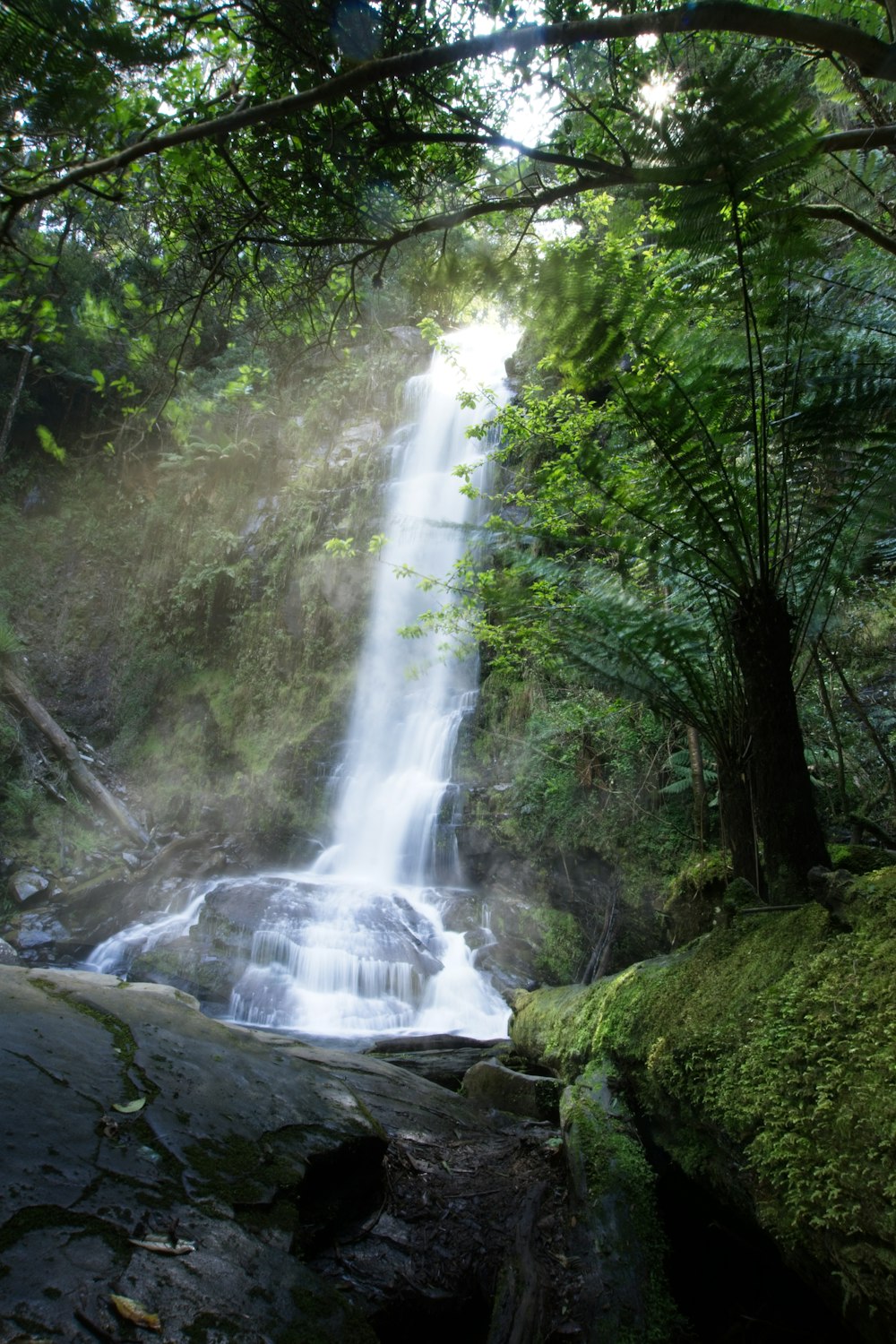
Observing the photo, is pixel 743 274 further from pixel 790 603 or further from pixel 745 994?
pixel 745 994

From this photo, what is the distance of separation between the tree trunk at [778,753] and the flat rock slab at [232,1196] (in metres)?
1.43

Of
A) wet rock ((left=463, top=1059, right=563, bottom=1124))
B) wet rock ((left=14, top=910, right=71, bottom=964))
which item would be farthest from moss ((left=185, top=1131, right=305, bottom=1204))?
wet rock ((left=14, top=910, right=71, bottom=964))

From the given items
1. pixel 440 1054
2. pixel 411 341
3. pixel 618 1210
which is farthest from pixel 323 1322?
pixel 411 341

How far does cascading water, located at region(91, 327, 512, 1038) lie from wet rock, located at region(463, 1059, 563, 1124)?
308 centimetres

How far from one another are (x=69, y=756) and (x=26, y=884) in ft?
10.2

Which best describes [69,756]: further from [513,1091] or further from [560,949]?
[513,1091]

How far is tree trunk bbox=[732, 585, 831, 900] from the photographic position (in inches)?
91.1

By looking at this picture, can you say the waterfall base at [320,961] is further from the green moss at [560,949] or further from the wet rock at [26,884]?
the wet rock at [26,884]

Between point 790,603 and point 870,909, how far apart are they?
127 cm

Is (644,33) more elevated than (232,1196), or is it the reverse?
(644,33)

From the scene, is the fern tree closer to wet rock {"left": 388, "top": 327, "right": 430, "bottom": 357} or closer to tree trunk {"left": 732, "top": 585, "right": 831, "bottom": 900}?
tree trunk {"left": 732, "top": 585, "right": 831, "bottom": 900}

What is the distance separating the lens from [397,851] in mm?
11047

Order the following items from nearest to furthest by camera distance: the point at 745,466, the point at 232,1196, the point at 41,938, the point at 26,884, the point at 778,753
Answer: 1. the point at 232,1196
2. the point at 778,753
3. the point at 745,466
4. the point at 41,938
5. the point at 26,884

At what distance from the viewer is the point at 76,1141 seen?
1.80 meters
